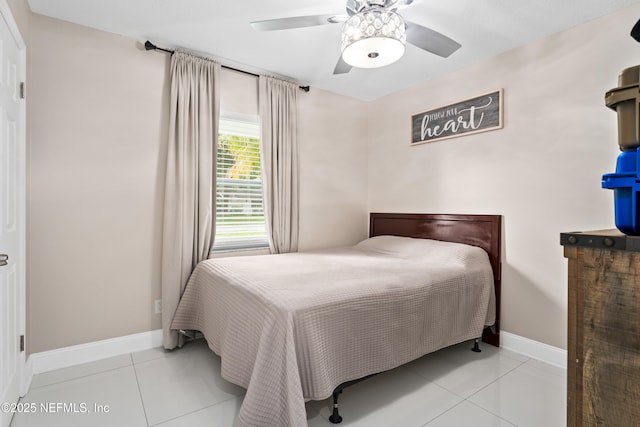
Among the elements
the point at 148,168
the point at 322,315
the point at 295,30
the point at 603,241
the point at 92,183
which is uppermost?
the point at 295,30

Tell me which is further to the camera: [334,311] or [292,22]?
[292,22]

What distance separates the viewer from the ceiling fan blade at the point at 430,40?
193 centimetres

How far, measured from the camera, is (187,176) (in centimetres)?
274

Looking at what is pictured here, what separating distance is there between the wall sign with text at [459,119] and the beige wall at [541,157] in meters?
0.07

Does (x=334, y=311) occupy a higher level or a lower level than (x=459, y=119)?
lower

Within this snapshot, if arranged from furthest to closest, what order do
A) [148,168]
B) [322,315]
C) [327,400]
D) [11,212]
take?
[148,168] < [327,400] < [11,212] < [322,315]

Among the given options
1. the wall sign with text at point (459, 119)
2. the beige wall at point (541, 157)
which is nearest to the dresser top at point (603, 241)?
the beige wall at point (541, 157)

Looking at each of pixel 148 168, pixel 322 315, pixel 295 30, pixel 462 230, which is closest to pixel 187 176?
pixel 148 168

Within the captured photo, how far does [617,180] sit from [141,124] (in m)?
2.92

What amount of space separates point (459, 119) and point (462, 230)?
1.05 m

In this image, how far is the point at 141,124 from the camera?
262 centimetres

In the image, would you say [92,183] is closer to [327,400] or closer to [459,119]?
[327,400]

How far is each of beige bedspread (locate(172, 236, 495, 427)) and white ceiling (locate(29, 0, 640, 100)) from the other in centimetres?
168

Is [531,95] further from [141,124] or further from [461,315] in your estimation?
[141,124]
